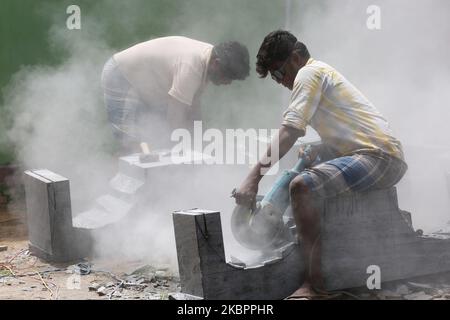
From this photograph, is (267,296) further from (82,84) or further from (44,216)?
(82,84)

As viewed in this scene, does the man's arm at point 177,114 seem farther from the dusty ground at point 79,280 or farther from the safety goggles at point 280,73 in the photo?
the safety goggles at point 280,73

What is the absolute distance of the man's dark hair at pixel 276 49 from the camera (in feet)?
17.5

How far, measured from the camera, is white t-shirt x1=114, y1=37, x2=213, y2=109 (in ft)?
23.1

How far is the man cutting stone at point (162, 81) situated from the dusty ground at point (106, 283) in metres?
1.74

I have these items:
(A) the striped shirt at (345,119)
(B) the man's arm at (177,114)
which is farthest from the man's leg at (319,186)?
(B) the man's arm at (177,114)

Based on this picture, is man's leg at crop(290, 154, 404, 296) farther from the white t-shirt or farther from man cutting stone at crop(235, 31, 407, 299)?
the white t-shirt

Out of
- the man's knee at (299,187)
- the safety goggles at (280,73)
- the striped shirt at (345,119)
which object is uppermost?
the safety goggles at (280,73)

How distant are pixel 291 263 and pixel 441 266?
152 cm

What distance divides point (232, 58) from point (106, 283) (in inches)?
105

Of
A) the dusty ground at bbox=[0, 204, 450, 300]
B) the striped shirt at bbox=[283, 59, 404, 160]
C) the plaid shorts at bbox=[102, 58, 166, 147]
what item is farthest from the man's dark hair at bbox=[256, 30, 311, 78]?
the plaid shorts at bbox=[102, 58, 166, 147]

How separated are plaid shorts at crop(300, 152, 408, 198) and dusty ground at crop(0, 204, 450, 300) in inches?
35.5

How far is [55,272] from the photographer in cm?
642

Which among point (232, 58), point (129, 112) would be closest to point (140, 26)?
point (129, 112)

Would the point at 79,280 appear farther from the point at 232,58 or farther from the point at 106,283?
the point at 232,58
